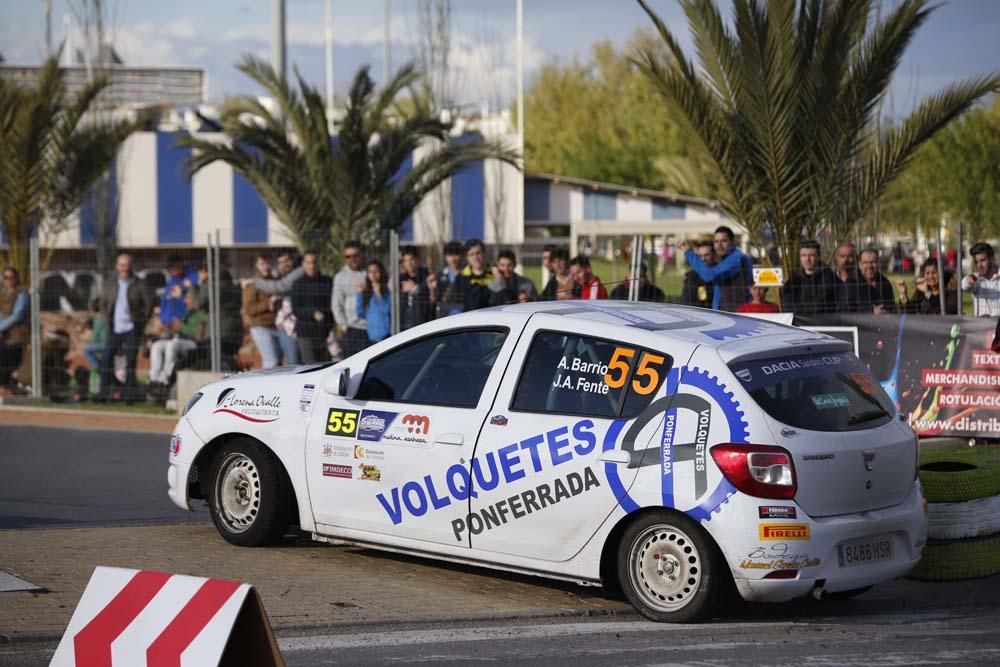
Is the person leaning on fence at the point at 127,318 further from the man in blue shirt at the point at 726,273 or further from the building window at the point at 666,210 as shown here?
the building window at the point at 666,210

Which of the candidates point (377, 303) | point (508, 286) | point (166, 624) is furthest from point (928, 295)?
point (166, 624)

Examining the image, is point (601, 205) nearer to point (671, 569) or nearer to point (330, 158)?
point (330, 158)

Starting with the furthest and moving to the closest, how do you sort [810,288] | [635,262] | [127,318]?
[127,318] → [810,288] → [635,262]

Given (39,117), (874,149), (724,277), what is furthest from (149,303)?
(874,149)

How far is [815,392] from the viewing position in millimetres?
7020

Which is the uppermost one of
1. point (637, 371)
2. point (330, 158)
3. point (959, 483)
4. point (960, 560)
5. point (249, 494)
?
point (330, 158)

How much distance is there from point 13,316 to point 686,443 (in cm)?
1415

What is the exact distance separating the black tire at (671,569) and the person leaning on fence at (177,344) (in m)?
11.2

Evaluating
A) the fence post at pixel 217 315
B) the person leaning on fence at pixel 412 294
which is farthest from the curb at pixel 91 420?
the person leaning on fence at pixel 412 294

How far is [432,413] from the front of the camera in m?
7.66

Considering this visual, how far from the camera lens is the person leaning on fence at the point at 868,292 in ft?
42.6

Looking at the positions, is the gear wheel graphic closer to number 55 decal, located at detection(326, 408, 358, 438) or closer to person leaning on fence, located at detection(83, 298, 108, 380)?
number 55 decal, located at detection(326, 408, 358, 438)

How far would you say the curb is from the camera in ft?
52.8

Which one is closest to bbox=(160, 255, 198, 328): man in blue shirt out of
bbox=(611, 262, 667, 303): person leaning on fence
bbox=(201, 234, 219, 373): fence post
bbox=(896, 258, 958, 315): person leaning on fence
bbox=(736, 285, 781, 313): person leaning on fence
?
bbox=(201, 234, 219, 373): fence post
